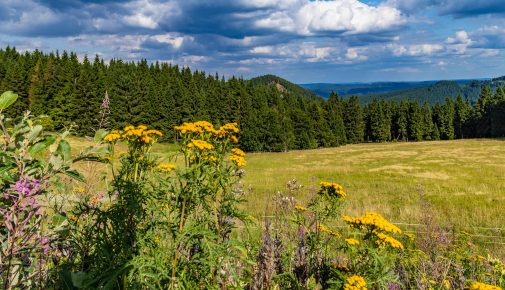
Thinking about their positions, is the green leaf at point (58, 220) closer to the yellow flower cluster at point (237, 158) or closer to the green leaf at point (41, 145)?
the green leaf at point (41, 145)

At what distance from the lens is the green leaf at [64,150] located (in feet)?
5.89

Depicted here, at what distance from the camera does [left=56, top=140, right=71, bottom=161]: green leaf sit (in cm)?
179

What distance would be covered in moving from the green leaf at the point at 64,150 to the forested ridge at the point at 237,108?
3015 inches

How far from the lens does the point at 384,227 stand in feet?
11.8

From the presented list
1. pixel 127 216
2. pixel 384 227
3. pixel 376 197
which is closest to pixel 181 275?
pixel 127 216

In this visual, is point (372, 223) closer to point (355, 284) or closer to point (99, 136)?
point (355, 284)

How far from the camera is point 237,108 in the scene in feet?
312

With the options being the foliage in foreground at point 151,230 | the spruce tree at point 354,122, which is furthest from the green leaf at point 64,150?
the spruce tree at point 354,122

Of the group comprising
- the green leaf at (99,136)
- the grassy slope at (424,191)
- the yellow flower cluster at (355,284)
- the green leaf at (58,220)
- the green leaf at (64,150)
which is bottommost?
the grassy slope at (424,191)

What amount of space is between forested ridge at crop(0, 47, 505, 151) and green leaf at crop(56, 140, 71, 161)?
251 ft

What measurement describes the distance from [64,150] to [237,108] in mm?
93798

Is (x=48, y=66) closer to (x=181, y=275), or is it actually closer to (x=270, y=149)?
(x=270, y=149)

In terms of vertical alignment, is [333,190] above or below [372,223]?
above

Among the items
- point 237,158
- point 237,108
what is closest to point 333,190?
point 237,158
